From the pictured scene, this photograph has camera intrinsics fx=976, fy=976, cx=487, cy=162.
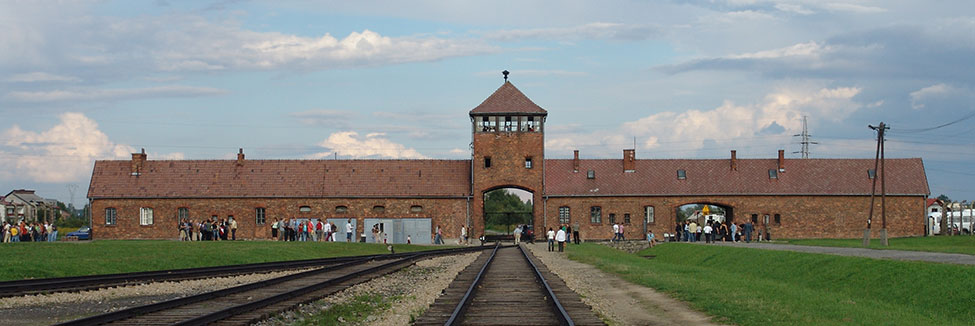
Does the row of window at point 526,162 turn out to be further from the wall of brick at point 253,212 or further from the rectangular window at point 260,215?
the rectangular window at point 260,215

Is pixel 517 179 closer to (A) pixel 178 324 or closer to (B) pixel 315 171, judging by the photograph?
(B) pixel 315 171

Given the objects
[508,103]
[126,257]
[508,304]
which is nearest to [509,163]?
[508,103]

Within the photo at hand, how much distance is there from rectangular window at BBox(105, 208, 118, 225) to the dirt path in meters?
45.5

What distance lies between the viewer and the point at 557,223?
6419cm

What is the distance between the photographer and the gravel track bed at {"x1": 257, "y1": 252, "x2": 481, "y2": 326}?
586 inches

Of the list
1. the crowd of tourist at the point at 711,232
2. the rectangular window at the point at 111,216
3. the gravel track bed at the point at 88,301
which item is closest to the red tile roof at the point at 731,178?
the crowd of tourist at the point at 711,232

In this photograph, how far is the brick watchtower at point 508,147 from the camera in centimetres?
6384

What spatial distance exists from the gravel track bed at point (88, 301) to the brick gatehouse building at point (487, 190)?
40.7m

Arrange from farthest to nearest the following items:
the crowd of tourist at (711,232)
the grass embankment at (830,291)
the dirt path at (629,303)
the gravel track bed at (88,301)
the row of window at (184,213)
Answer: the row of window at (184,213), the crowd of tourist at (711,232), the grass embankment at (830,291), the gravel track bed at (88,301), the dirt path at (629,303)

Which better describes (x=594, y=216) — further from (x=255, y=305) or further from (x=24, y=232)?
(x=255, y=305)

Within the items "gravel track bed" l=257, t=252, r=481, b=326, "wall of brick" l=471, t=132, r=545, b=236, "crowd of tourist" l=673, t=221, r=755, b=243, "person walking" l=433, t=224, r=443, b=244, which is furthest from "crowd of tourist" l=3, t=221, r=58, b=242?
Answer: "crowd of tourist" l=673, t=221, r=755, b=243

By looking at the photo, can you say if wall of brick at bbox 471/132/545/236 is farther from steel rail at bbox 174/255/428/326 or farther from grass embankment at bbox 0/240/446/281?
steel rail at bbox 174/255/428/326

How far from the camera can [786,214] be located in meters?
64.2

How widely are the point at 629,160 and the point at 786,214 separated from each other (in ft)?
35.7
